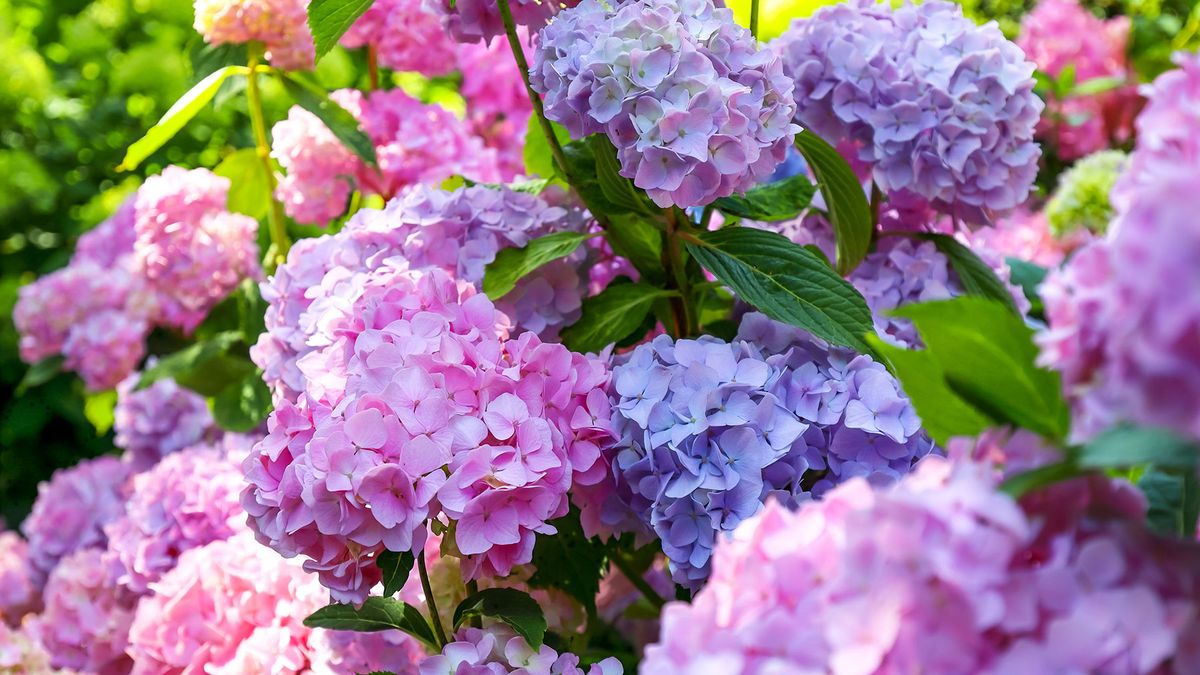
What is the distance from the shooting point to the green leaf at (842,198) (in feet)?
2.66

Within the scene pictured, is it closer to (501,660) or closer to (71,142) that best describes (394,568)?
(501,660)

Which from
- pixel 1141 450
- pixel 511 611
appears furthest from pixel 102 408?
pixel 1141 450

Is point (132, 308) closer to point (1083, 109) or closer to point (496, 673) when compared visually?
point (496, 673)

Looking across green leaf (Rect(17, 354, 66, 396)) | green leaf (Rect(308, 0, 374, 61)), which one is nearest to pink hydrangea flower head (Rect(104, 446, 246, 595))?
green leaf (Rect(308, 0, 374, 61))

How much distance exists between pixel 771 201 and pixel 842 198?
0.17 ft

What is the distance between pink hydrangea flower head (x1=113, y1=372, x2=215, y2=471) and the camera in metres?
1.33

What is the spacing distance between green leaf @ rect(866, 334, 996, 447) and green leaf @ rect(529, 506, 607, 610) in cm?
38

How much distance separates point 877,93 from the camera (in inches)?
33.5

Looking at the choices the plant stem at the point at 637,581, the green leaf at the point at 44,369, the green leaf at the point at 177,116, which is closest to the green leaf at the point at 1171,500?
the plant stem at the point at 637,581

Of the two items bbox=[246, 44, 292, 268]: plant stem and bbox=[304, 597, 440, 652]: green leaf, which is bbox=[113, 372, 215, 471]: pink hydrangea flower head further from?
bbox=[304, 597, 440, 652]: green leaf

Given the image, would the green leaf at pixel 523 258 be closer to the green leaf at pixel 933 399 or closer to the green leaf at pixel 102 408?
the green leaf at pixel 933 399

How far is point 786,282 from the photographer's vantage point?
28.8 inches

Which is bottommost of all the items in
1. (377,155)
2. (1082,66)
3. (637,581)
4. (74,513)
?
(1082,66)

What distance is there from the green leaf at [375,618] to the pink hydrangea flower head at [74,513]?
666mm
